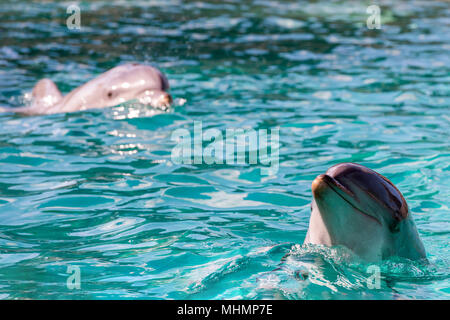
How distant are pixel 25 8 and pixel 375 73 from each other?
42.8 feet

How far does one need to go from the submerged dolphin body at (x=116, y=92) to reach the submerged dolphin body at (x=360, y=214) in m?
4.88

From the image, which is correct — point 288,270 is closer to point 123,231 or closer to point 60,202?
point 123,231

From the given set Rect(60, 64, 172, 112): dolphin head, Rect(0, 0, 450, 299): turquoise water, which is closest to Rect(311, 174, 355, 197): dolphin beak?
Rect(0, 0, 450, 299): turquoise water

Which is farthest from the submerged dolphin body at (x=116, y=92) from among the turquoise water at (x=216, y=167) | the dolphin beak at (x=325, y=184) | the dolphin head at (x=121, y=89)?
the dolphin beak at (x=325, y=184)

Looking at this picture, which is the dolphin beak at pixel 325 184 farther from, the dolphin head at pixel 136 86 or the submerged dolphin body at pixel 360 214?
the dolphin head at pixel 136 86

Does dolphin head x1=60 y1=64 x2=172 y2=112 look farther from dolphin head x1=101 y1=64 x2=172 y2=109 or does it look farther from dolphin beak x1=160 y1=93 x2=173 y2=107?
dolphin beak x1=160 y1=93 x2=173 y2=107

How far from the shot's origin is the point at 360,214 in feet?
11.1

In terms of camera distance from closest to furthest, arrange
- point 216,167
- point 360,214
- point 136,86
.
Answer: point 360,214 < point 216,167 < point 136,86

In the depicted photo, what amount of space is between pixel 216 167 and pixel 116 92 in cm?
289

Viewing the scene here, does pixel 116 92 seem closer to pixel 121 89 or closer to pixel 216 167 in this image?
pixel 121 89

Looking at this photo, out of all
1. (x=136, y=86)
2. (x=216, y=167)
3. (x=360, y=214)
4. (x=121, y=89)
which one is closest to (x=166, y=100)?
(x=136, y=86)

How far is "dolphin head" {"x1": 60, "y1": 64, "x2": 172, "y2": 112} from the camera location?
845 cm
